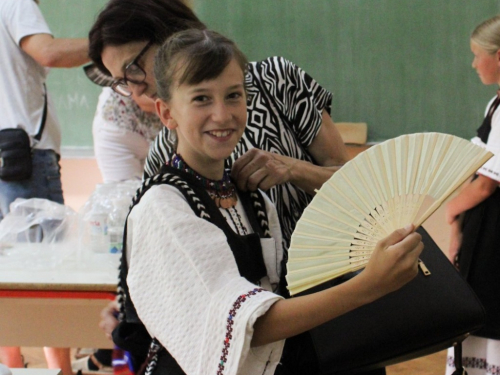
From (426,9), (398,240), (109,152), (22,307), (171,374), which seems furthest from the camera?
(426,9)

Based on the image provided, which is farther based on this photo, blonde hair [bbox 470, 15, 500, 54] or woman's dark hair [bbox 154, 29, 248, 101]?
blonde hair [bbox 470, 15, 500, 54]

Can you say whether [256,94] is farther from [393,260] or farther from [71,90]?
[71,90]

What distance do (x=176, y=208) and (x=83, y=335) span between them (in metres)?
1.38

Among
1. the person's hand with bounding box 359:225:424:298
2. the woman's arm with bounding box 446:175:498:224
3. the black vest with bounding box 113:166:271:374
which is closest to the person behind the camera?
the person's hand with bounding box 359:225:424:298

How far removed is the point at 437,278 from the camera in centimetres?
120

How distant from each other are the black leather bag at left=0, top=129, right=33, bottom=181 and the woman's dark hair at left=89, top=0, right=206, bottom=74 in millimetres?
1263

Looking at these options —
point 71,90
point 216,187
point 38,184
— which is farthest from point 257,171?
point 71,90

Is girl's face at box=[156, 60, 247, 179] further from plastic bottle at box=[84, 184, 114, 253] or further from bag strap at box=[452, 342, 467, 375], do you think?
plastic bottle at box=[84, 184, 114, 253]

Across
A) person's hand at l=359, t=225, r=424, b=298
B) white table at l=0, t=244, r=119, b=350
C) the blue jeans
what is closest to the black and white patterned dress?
person's hand at l=359, t=225, r=424, b=298

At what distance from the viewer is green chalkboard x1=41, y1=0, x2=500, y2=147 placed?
347 cm

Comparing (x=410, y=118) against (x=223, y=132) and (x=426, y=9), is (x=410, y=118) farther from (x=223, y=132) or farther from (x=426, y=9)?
(x=223, y=132)

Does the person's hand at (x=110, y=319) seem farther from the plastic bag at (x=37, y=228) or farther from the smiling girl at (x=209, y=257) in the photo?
the plastic bag at (x=37, y=228)

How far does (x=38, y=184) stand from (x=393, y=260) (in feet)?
6.80

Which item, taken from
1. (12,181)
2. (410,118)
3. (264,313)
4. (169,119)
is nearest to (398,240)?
(264,313)
